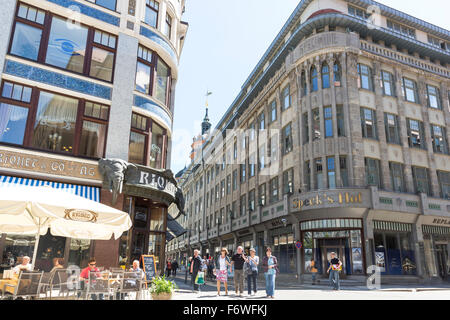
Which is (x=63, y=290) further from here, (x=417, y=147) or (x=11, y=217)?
(x=417, y=147)

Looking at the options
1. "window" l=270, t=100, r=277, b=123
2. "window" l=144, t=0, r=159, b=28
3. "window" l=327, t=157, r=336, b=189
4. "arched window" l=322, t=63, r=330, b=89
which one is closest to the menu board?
"window" l=144, t=0, r=159, b=28

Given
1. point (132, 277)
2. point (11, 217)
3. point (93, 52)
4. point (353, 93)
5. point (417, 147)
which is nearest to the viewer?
point (11, 217)

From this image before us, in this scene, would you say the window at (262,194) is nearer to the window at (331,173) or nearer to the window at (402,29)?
the window at (331,173)

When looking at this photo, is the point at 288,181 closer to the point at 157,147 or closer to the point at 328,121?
the point at 328,121

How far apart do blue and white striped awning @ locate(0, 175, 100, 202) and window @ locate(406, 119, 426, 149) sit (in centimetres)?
2419

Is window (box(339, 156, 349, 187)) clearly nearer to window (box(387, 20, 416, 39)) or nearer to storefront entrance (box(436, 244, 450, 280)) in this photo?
storefront entrance (box(436, 244, 450, 280))

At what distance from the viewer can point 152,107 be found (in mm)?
17469

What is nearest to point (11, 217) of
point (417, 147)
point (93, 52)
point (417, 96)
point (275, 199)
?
point (93, 52)

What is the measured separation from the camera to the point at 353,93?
85.3 ft

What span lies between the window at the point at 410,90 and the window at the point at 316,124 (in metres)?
8.26

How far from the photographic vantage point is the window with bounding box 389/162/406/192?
25.8 metres

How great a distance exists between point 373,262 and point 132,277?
1803 centimetres

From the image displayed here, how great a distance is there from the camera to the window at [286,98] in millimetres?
29914
